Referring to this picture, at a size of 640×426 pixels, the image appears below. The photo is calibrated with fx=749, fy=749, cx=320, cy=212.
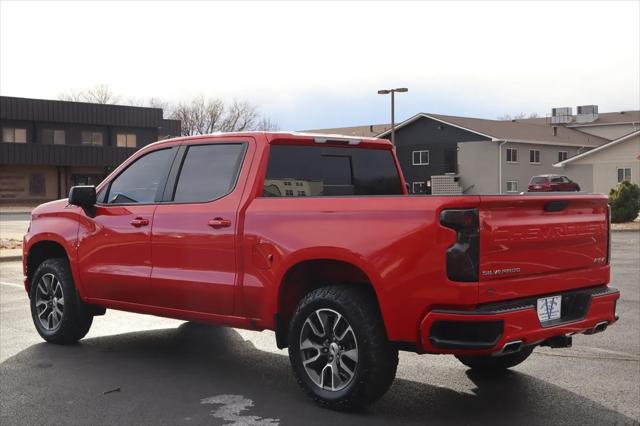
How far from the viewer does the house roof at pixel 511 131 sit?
5738cm

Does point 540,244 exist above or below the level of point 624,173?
below

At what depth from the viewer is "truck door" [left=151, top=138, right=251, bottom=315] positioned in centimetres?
587

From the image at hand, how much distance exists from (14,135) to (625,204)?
149ft

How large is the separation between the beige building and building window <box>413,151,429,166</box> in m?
11.0

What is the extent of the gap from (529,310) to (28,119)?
58252 millimetres

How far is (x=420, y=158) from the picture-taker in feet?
199

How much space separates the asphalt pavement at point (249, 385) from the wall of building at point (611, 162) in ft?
154

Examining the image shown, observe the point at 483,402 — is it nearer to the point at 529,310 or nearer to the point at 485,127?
the point at 529,310

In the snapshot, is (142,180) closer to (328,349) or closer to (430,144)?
(328,349)

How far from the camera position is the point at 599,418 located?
16.4ft

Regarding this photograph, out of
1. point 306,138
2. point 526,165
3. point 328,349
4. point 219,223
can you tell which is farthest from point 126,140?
point 328,349

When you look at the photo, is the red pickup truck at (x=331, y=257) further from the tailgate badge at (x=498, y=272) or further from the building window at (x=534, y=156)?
the building window at (x=534, y=156)

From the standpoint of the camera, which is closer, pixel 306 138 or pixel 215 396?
pixel 215 396

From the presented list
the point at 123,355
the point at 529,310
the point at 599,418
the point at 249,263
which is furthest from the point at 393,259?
the point at 123,355
